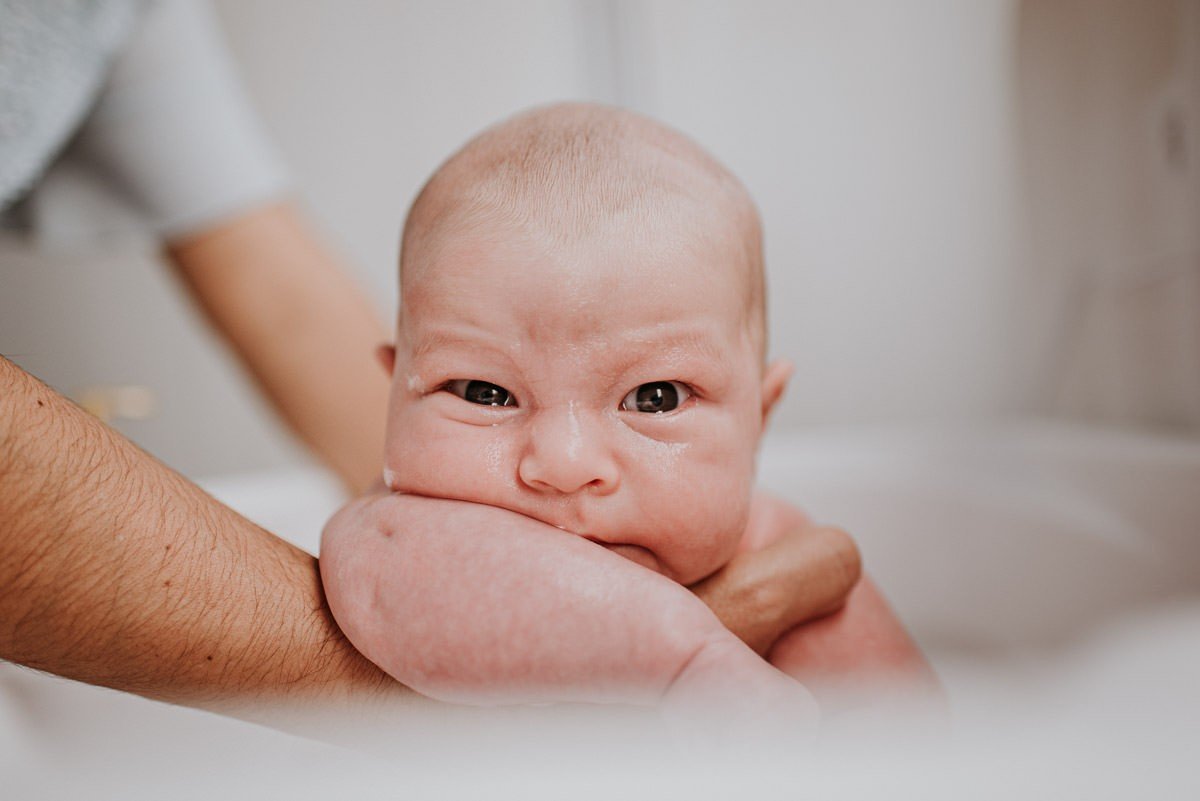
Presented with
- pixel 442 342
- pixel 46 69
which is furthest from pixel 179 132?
pixel 442 342

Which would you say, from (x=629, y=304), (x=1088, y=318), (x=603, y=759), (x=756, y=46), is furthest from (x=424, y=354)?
(x=1088, y=318)

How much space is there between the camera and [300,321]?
108 centimetres

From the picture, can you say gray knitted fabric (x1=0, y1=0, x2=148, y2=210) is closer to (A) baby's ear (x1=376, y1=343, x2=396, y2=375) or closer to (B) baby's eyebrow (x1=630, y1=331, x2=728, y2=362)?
(A) baby's ear (x1=376, y1=343, x2=396, y2=375)

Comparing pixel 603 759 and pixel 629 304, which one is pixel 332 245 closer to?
pixel 629 304

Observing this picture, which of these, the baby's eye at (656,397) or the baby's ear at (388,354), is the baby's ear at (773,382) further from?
the baby's ear at (388,354)

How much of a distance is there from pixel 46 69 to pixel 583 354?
65 centimetres

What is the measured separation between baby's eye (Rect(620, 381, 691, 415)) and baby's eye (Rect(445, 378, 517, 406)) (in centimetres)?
6

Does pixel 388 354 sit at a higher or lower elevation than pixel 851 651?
higher

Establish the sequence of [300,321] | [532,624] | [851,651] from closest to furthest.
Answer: [532,624]
[851,651]
[300,321]

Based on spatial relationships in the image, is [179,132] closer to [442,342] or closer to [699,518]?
[442,342]

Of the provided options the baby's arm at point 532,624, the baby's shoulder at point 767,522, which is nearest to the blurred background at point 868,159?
the baby's shoulder at point 767,522

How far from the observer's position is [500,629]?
371 mm

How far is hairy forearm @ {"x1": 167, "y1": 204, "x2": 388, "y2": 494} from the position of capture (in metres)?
1.06

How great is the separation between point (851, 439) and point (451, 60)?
690mm
